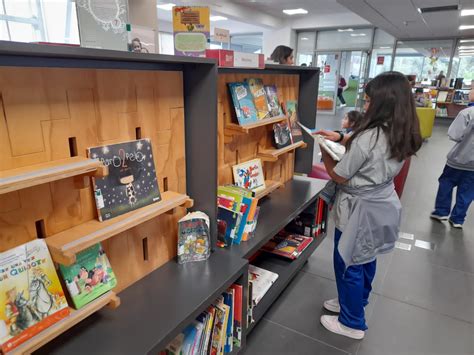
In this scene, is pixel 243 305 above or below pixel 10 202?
below

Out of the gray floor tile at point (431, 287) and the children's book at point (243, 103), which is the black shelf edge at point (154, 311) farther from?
the gray floor tile at point (431, 287)

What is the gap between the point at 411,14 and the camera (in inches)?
289

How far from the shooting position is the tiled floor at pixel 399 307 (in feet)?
6.70

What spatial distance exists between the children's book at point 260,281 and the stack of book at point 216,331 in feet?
1.04

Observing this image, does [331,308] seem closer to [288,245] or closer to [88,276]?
[288,245]

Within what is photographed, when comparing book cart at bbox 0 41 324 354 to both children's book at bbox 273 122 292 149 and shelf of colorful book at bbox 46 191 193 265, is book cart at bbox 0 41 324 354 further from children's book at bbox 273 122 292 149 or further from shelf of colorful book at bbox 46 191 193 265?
children's book at bbox 273 122 292 149

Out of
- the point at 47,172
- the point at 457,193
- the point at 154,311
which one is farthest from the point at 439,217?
the point at 47,172

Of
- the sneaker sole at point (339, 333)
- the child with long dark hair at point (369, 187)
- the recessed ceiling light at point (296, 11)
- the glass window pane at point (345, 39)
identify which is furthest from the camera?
the glass window pane at point (345, 39)

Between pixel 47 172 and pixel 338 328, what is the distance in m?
1.91

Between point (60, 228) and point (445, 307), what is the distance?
251 centimetres

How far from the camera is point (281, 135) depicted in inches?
98.7

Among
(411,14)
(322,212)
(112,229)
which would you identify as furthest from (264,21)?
(112,229)

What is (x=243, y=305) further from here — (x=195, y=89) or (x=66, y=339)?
(x=195, y=89)

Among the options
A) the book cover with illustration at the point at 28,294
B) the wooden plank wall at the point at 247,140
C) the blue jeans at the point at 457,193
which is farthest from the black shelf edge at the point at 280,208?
the blue jeans at the point at 457,193
